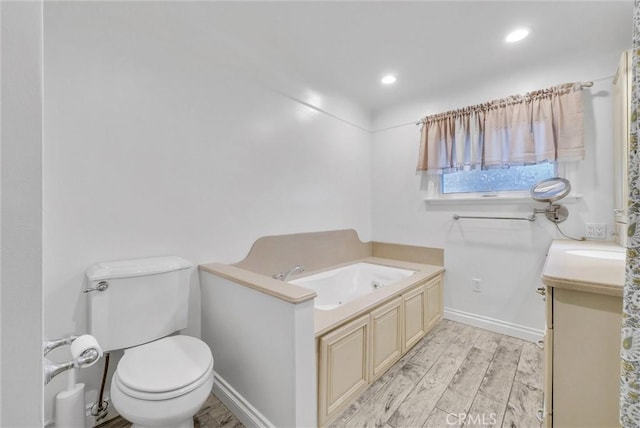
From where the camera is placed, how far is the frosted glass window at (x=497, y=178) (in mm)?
2334

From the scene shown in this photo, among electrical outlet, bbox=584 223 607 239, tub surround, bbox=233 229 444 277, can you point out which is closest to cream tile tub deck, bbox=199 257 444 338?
tub surround, bbox=233 229 444 277

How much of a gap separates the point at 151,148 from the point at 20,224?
161 centimetres

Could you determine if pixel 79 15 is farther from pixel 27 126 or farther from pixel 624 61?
pixel 624 61

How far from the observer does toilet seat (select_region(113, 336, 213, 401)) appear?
111 centimetres

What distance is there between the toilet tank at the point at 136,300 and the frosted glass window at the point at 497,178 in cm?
264

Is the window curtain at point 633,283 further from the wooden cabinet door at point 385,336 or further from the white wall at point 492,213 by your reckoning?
the white wall at point 492,213

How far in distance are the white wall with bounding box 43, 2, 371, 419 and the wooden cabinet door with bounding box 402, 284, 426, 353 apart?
3.95 feet

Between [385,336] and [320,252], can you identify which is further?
[320,252]

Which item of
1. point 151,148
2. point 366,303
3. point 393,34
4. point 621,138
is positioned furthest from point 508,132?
point 151,148

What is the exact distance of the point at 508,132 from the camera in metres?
2.39

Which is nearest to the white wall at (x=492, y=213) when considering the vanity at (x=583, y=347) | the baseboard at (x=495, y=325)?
the baseboard at (x=495, y=325)

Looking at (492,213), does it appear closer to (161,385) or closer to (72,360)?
(161,385)

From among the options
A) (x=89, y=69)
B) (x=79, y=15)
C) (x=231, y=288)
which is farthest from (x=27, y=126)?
(x=79, y=15)

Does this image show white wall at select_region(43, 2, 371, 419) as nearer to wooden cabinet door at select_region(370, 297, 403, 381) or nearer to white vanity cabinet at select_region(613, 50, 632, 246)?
wooden cabinet door at select_region(370, 297, 403, 381)
